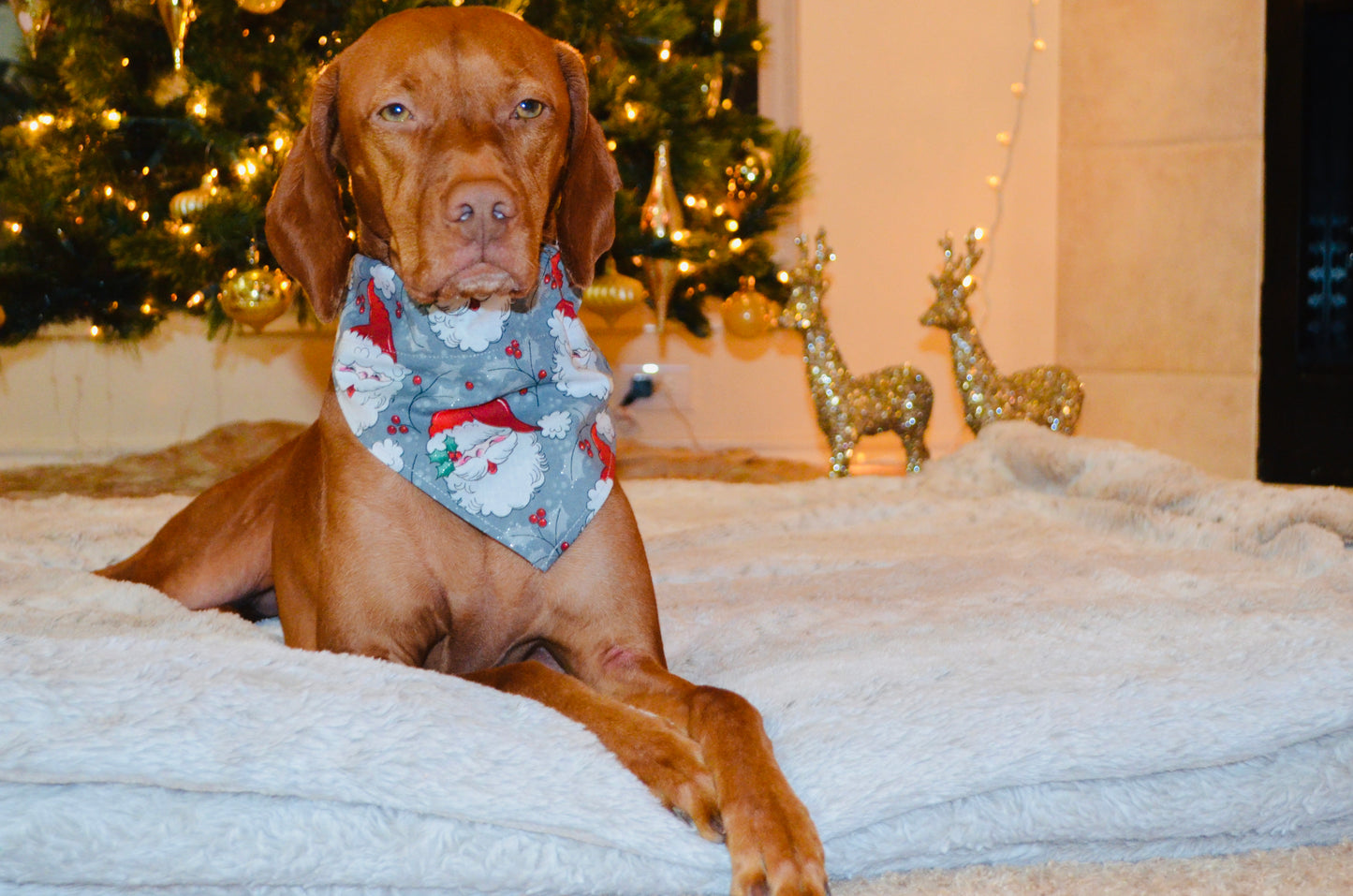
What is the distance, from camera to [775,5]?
4.91 meters

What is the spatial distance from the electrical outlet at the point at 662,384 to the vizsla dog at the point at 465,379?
2.93 m

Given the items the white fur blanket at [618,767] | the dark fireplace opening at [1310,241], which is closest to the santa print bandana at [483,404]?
the white fur blanket at [618,767]

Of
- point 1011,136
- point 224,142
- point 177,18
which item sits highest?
point 177,18

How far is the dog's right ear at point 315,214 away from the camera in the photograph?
1.83 metres

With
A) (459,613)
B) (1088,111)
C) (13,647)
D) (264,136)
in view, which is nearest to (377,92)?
(459,613)

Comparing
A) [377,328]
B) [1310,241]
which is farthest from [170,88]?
[1310,241]

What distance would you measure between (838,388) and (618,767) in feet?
8.79

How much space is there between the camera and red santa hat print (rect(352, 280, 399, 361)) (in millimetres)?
1792

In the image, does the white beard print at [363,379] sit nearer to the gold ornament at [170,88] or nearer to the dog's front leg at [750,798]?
the dog's front leg at [750,798]

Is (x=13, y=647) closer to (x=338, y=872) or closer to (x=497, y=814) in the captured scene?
(x=338, y=872)

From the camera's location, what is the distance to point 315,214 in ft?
6.00

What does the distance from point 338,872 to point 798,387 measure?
155 inches

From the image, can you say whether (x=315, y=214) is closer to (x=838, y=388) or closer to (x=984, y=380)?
(x=838, y=388)

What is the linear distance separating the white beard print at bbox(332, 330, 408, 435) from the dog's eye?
379 mm
